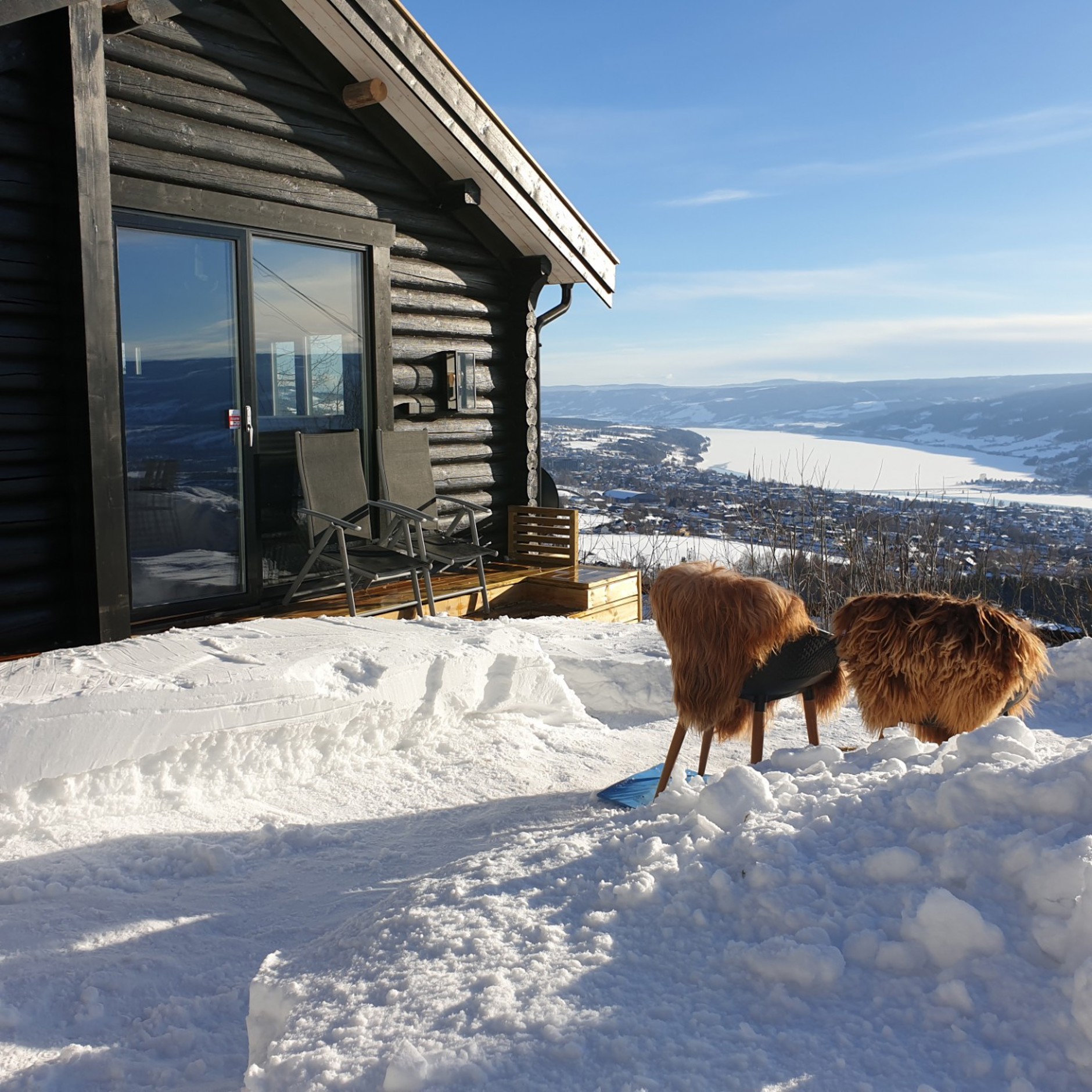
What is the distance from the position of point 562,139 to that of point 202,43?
7.48 metres

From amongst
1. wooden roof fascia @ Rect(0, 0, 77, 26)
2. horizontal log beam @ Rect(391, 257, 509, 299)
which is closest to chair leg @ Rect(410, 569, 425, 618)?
horizontal log beam @ Rect(391, 257, 509, 299)

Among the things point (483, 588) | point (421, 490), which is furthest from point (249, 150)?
point (483, 588)

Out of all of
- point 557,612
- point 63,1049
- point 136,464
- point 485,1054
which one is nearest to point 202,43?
point 136,464

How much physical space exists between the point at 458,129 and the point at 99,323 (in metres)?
2.73

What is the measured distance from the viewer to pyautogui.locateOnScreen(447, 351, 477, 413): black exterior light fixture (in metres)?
6.71

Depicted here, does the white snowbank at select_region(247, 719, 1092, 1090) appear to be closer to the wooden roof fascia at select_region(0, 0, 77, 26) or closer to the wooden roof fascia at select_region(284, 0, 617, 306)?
the wooden roof fascia at select_region(0, 0, 77, 26)

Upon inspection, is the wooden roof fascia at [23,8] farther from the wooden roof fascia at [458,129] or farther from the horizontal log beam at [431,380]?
the horizontal log beam at [431,380]

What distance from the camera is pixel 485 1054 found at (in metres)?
1.60

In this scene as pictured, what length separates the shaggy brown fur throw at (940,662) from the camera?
9.87 ft

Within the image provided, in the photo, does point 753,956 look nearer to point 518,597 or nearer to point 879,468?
point 518,597

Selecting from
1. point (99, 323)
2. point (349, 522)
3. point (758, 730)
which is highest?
point (99, 323)

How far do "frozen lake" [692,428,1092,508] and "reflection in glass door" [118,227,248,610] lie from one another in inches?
213

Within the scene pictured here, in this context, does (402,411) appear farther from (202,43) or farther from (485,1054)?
(485,1054)

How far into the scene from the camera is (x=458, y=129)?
608cm
